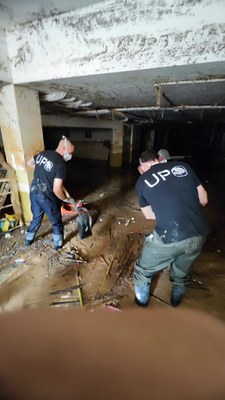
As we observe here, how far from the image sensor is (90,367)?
1.24 m

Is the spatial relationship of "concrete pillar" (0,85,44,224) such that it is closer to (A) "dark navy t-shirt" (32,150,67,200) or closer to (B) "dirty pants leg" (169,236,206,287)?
Result: (A) "dark navy t-shirt" (32,150,67,200)

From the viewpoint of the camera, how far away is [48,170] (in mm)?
2467

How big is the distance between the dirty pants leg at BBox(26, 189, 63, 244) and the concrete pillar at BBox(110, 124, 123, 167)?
611cm

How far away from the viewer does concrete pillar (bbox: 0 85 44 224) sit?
266cm

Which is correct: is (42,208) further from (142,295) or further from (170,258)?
(170,258)

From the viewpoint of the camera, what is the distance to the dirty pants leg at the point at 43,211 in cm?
255

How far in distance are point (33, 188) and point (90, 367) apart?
6.35 ft

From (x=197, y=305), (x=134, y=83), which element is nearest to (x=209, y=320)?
(x=197, y=305)

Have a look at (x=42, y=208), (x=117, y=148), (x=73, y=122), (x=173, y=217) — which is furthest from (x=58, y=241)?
(x=117, y=148)

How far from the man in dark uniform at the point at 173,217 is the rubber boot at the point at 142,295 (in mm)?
141

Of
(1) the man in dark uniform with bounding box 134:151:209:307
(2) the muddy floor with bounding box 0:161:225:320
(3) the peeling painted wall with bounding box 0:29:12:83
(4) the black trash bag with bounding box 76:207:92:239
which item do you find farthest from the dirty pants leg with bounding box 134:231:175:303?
(3) the peeling painted wall with bounding box 0:29:12:83

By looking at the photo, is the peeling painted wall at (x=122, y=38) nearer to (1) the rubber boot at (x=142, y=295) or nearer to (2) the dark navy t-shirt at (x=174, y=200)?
(2) the dark navy t-shirt at (x=174, y=200)

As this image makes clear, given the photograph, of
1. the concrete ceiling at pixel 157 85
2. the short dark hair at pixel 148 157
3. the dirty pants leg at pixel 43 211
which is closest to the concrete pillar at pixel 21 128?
the concrete ceiling at pixel 157 85

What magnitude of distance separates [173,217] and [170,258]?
36 centimetres
